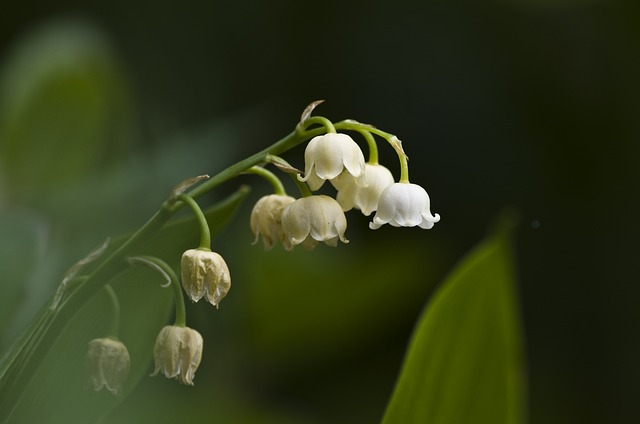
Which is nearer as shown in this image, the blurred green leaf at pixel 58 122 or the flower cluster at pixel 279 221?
the flower cluster at pixel 279 221

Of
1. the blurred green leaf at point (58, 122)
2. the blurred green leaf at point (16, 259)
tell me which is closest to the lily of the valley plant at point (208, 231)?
the blurred green leaf at point (16, 259)

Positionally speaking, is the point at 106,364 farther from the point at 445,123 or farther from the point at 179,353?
the point at 445,123

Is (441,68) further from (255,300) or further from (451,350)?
(451,350)

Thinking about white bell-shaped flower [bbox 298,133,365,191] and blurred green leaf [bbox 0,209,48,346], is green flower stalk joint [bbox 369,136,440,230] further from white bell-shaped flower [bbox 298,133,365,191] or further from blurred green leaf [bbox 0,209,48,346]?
blurred green leaf [bbox 0,209,48,346]

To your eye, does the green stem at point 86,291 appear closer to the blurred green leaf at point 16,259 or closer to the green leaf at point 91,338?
the green leaf at point 91,338


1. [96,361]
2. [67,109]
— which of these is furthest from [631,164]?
[96,361]

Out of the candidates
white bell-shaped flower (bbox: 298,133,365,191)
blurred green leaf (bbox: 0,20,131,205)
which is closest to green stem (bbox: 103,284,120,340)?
white bell-shaped flower (bbox: 298,133,365,191)

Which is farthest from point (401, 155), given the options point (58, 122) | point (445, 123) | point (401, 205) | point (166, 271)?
point (445, 123)
